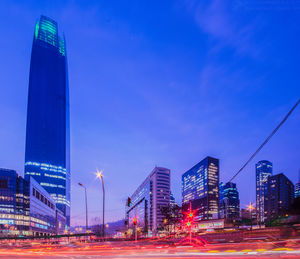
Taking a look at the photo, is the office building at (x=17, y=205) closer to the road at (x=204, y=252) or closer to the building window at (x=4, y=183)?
the building window at (x=4, y=183)

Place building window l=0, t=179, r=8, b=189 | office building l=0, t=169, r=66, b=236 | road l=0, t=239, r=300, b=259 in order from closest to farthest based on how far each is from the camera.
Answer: road l=0, t=239, r=300, b=259 → office building l=0, t=169, r=66, b=236 → building window l=0, t=179, r=8, b=189

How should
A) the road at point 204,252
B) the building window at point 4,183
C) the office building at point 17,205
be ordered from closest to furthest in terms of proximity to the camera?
the road at point 204,252 < the office building at point 17,205 < the building window at point 4,183

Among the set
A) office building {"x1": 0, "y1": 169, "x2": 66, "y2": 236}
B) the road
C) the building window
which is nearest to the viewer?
the road

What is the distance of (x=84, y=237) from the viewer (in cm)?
5941

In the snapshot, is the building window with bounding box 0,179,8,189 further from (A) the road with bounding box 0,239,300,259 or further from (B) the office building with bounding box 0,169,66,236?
(A) the road with bounding box 0,239,300,259

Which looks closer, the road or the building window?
the road

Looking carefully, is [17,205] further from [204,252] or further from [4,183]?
[204,252]

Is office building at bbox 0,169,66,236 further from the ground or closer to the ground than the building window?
closer to the ground

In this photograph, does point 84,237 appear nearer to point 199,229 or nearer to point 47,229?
point 199,229

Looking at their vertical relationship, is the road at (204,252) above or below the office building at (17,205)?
above

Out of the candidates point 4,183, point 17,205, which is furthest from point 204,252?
point 17,205

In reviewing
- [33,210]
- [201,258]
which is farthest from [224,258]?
[33,210]

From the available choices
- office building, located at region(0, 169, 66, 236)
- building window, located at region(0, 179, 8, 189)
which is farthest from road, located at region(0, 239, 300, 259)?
building window, located at region(0, 179, 8, 189)

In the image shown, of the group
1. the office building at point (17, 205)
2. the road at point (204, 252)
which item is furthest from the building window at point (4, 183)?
the road at point (204, 252)
